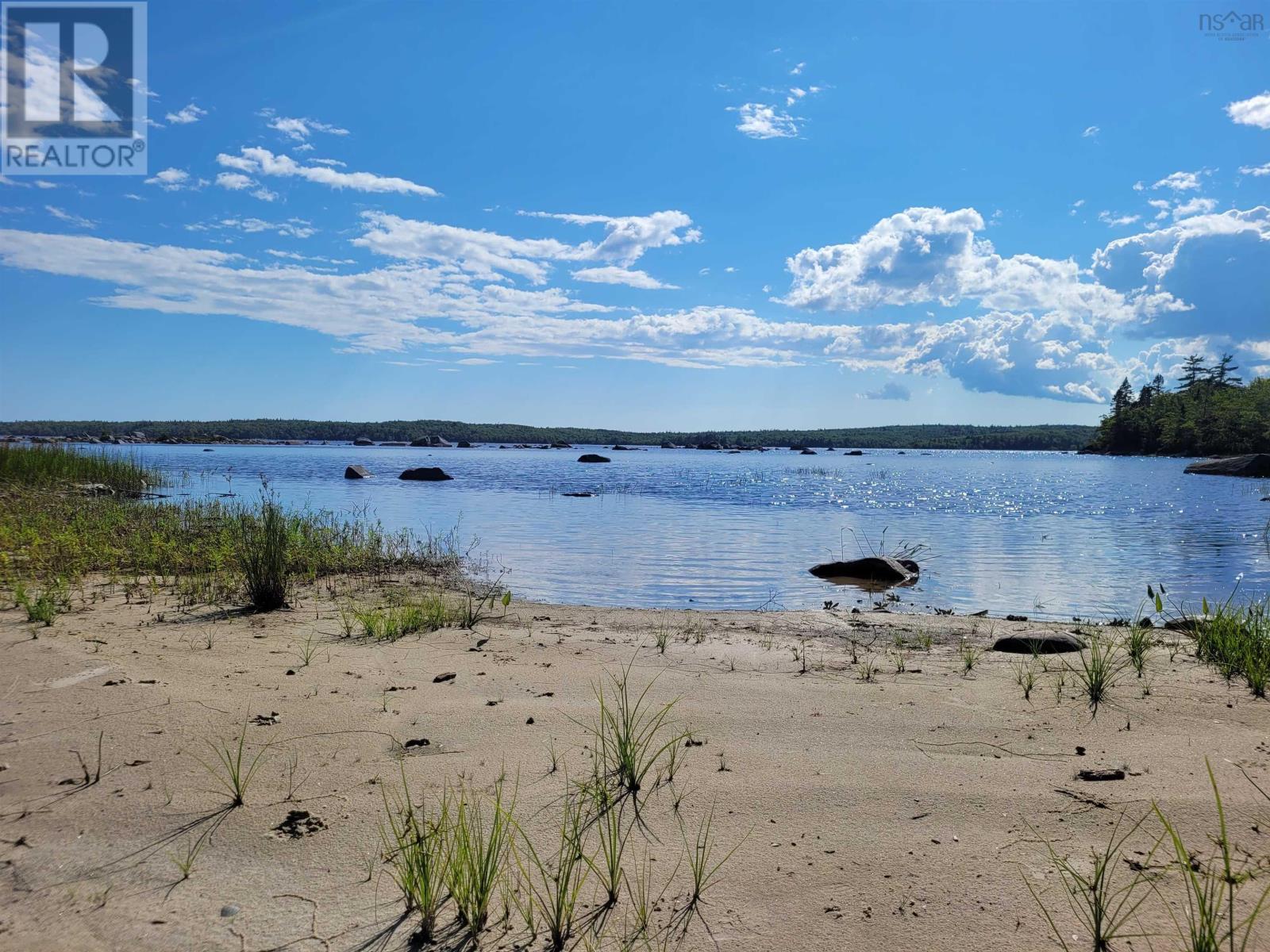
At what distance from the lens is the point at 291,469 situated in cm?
4784

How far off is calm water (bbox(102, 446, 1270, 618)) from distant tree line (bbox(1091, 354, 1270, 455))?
25.6 metres

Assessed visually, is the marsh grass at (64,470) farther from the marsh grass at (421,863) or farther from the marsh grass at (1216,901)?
the marsh grass at (1216,901)

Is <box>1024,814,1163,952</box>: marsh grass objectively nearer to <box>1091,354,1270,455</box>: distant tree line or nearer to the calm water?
the calm water

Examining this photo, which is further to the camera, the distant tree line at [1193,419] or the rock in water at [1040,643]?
the distant tree line at [1193,419]

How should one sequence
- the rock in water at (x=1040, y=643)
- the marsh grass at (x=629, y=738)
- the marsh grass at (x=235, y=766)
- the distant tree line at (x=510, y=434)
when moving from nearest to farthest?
the marsh grass at (x=235, y=766)
the marsh grass at (x=629, y=738)
the rock in water at (x=1040, y=643)
the distant tree line at (x=510, y=434)

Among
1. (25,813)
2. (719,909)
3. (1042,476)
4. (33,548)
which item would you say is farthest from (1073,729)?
(1042,476)

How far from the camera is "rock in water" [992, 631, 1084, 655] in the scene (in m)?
6.83

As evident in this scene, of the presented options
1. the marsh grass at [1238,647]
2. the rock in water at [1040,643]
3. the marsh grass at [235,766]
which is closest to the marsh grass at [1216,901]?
the marsh grass at [1238,647]

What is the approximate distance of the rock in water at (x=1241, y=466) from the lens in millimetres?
45719

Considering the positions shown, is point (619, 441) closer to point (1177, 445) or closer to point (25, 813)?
point (1177, 445)

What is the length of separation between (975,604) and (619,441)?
152158 mm

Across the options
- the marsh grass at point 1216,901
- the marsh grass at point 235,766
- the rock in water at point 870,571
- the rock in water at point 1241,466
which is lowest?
the rock in water at point 870,571

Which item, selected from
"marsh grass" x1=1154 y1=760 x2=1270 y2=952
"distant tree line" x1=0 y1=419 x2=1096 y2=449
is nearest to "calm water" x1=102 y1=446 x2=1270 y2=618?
"marsh grass" x1=1154 y1=760 x2=1270 y2=952

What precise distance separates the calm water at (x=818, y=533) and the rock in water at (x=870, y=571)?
0.35 m
